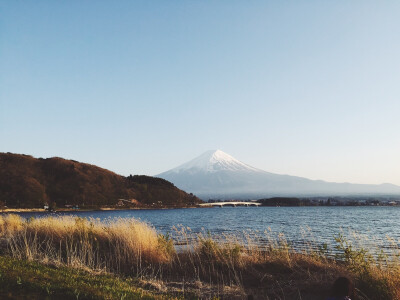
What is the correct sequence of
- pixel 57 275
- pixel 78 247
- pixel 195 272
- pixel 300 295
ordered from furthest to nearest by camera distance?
→ pixel 78 247 < pixel 195 272 < pixel 300 295 < pixel 57 275

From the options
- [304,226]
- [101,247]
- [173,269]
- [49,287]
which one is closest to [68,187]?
[304,226]

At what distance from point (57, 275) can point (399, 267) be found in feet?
24.9

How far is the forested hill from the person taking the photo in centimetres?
9169

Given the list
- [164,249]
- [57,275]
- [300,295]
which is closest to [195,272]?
[164,249]

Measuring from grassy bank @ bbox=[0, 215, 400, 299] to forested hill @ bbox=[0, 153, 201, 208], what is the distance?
8176 cm

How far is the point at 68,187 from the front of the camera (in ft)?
346

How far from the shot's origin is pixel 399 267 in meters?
7.44

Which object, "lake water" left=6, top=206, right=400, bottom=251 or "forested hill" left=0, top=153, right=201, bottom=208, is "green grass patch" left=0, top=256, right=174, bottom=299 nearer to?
"lake water" left=6, top=206, right=400, bottom=251

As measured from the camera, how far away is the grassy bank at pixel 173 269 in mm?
7035

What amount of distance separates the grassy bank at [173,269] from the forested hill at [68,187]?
268 ft

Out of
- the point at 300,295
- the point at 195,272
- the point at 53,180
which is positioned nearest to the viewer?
the point at 300,295

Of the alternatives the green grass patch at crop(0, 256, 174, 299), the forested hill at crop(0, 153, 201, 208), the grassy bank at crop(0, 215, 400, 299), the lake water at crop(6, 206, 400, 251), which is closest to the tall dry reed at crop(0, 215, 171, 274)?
the grassy bank at crop(0, 215, 400, 299)

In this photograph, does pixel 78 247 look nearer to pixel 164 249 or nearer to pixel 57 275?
pixel 164 249

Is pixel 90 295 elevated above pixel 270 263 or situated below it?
above
